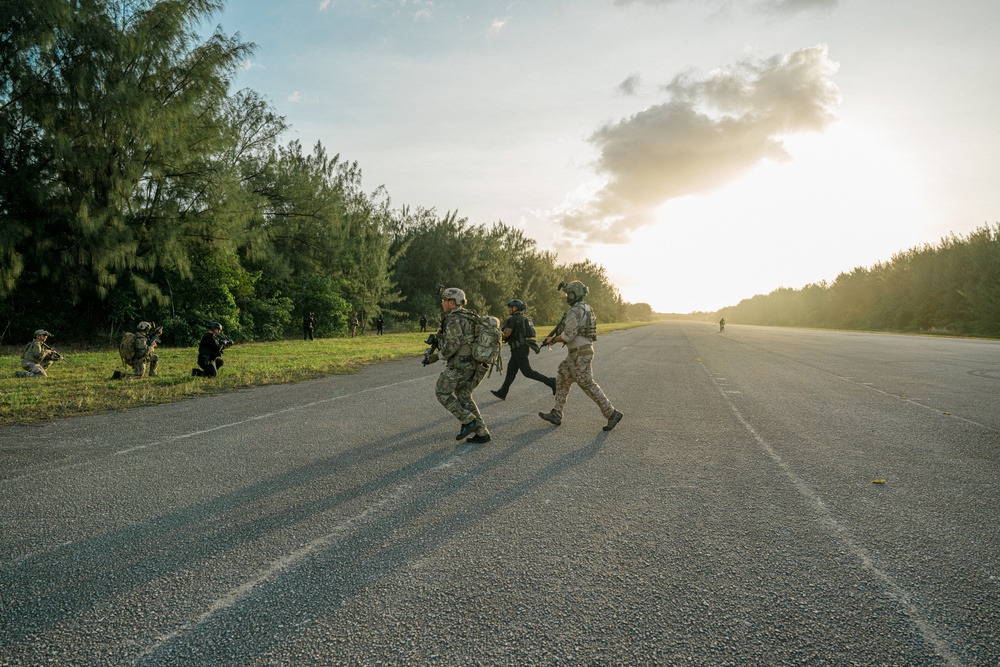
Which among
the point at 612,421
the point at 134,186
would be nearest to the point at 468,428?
the point at 612,421

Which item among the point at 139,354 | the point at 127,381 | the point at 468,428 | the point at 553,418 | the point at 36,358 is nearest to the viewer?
the point at 468,428

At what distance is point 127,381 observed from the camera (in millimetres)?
11398

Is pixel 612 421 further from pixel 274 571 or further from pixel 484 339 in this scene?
pixel 274 571

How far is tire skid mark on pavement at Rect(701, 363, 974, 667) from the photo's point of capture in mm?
2585

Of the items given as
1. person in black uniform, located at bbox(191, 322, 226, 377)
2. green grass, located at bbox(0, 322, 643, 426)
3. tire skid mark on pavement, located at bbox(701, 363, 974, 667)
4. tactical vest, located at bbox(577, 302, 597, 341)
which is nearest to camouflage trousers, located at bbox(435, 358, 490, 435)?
tactical vest, located at bbox(577, 302, 597, 341)

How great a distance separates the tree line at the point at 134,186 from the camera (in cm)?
1800

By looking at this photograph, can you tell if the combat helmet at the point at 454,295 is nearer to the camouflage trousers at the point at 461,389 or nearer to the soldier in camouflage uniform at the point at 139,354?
the camouflage trousers at the point at 461,389

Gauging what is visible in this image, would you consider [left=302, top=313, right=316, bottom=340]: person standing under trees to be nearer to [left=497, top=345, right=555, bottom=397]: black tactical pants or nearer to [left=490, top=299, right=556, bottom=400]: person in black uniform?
[left=490, top=299, right=556, bottom=400]: person in black uniform

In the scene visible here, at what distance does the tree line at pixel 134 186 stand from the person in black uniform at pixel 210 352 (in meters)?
10.3

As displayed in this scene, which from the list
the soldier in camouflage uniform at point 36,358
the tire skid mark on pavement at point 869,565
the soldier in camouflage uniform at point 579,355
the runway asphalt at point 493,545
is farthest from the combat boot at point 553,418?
the soldier in camouflage uniform at point 36,358

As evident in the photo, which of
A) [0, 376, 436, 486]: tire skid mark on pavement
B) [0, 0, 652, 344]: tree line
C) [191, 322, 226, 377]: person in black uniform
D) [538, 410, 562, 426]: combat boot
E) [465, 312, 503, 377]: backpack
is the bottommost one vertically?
[0, 376, 436, 486]: tire skid mark on pavement

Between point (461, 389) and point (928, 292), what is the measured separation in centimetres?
7116

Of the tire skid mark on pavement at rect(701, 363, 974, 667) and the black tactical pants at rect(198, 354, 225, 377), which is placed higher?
the black tactical pants at rect(198, 354, 225, 377)

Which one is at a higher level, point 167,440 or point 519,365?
point 519,365
